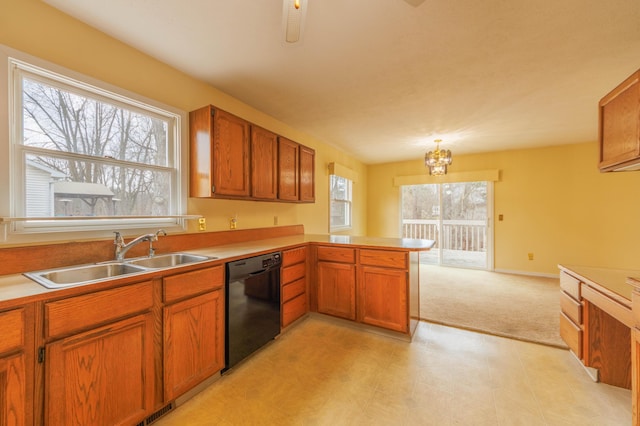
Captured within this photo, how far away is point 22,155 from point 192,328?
55.9 inches

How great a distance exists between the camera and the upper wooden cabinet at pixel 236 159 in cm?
221

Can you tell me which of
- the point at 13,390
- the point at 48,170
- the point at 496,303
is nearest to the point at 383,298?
the point at 496,303

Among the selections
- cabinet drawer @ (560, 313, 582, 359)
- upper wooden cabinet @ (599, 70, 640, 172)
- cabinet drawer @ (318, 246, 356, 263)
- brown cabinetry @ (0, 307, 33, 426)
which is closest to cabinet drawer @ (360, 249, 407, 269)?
cabinet drawer @ (318, 246, 356, 263)

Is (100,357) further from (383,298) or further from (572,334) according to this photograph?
(572,334)

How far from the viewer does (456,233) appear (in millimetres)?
5453

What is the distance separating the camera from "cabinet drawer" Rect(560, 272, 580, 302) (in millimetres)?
1887

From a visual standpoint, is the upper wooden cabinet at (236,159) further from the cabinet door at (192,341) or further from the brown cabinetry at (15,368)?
the brown cabinetry at (15,368)

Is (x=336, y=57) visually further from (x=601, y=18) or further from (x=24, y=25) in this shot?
(x=24, y=25)

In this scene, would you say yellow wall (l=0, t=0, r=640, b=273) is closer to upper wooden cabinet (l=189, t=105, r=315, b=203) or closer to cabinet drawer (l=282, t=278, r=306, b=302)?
upper wooden cabinet (l=189, t=105, r=315, b=203)

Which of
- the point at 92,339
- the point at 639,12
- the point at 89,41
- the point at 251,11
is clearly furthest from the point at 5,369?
the point at 639,12

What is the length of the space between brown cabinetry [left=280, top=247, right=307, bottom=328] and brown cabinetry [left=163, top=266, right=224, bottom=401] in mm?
741

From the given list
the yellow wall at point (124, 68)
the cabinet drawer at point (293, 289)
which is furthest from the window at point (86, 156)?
the cabinet drawer at point (293, 289)

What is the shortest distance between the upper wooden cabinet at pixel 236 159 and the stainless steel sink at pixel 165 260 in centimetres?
55

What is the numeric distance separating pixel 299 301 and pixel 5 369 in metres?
2.01
